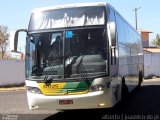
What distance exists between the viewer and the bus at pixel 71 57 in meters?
11.9

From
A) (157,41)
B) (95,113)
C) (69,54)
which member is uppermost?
(69,54)

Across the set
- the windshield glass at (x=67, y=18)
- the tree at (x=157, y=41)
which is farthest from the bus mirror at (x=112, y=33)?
the tree at (x=157, y=41)

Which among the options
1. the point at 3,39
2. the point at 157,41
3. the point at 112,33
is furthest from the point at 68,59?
the point at 157,41

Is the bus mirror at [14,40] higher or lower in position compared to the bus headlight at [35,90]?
higher

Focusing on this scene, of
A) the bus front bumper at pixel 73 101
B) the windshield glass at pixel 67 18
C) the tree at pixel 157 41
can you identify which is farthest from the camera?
the tree at pixel 157 41

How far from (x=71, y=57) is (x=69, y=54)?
108mm

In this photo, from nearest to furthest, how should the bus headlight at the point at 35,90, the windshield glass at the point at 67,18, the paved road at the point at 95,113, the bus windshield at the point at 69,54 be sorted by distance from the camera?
1. the bus windshield at the point at 69,54
2. the bus headlight at the point at 35,90
3. the windshield glass at the point at 67,18
4. the paved road at the point at 95,113

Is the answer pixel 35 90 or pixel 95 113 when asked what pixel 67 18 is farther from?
pixel 95 113

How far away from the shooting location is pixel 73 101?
11859 mm

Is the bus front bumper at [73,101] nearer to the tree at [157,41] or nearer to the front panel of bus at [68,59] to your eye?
the front panel of bus at [68,59]

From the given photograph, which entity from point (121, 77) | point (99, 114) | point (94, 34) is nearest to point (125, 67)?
point (121, 77)

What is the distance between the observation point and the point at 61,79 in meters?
12.1

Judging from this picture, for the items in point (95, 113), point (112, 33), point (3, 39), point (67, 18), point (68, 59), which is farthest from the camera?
point (3, 39)

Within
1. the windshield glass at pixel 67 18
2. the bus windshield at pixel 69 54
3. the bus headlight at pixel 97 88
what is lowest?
the bus headlight at pixel 97 88
